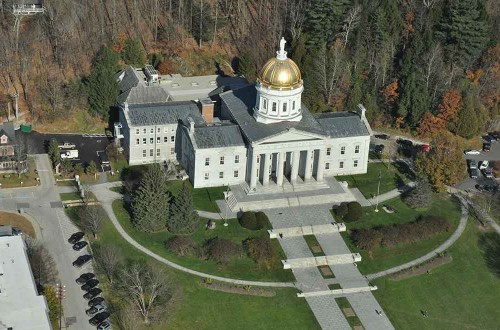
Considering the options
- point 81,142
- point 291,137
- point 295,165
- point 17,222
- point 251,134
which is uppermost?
point 291,137

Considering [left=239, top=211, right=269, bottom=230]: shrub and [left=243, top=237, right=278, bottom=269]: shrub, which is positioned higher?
[left=239, top=211, right=269, bottom=230]: shrub

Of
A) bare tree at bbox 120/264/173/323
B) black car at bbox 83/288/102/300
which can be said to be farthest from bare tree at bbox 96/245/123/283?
black car at bbox 83/288/102/300

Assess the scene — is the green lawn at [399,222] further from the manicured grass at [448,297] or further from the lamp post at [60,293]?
the lamp post at [60,293]

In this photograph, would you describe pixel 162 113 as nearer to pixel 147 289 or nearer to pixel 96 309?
pixel 147 289

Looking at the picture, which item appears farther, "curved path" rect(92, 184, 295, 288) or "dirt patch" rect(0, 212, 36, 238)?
"dirt patch" rect(0, 212, 36, 238)

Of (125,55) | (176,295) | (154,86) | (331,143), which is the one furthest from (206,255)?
(125,55)

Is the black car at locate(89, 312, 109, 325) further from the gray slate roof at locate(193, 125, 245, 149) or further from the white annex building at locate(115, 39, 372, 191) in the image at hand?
the gray slate roof at locate(193, 125, 245, 149)

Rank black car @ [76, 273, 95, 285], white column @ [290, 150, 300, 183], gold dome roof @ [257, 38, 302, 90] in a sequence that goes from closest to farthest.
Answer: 1. black car @ [76, 273, 95, 285]
2. gold dome roof @ [257, 38, 302, 90]
3. white column @ [290, 150, 300, 183]

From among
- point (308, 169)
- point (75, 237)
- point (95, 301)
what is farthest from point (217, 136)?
point (95, 301)
